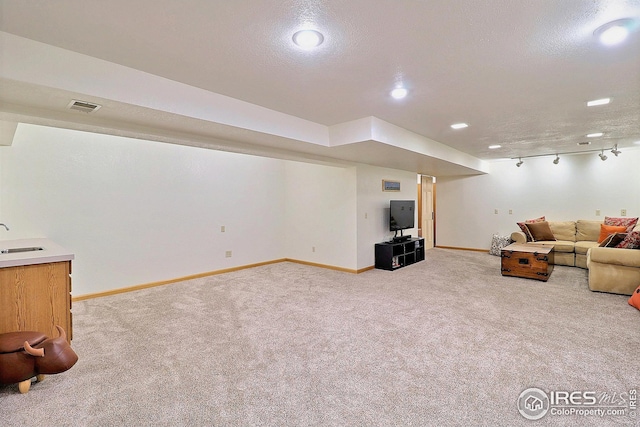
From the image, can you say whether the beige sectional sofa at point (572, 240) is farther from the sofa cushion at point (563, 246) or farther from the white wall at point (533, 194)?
the white wall at point (533, 194)

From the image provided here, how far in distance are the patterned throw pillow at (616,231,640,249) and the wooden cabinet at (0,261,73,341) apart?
669cm

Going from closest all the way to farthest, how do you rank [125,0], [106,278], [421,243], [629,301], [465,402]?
[125,0], [465,402], [629,301], [106,278], [421,243]

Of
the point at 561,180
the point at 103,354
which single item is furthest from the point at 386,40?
the point at 561,180

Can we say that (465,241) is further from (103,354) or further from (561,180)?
(103,354)

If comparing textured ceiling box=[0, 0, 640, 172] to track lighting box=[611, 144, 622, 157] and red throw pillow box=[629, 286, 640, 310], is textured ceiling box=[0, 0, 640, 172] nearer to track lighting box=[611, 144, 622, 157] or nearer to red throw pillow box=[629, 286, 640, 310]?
red throw pillow box=[629, 286, 640, 310]

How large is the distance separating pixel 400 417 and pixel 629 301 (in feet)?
12.6

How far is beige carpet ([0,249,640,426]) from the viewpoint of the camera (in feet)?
6.13

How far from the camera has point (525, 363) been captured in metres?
2.40

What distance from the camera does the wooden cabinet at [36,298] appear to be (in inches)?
86.0

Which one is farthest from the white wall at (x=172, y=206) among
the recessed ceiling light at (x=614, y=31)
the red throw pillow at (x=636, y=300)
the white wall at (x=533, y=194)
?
the recessed ceiling light at (x=614, y=31)

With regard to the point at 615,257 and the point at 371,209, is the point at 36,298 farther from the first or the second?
the point at 615,257

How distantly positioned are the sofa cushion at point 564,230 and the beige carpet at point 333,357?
2568 millimetres

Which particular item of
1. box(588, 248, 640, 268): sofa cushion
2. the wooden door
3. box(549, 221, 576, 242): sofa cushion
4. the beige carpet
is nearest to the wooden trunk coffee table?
the beige carpet

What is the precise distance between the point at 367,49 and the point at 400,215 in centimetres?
468
